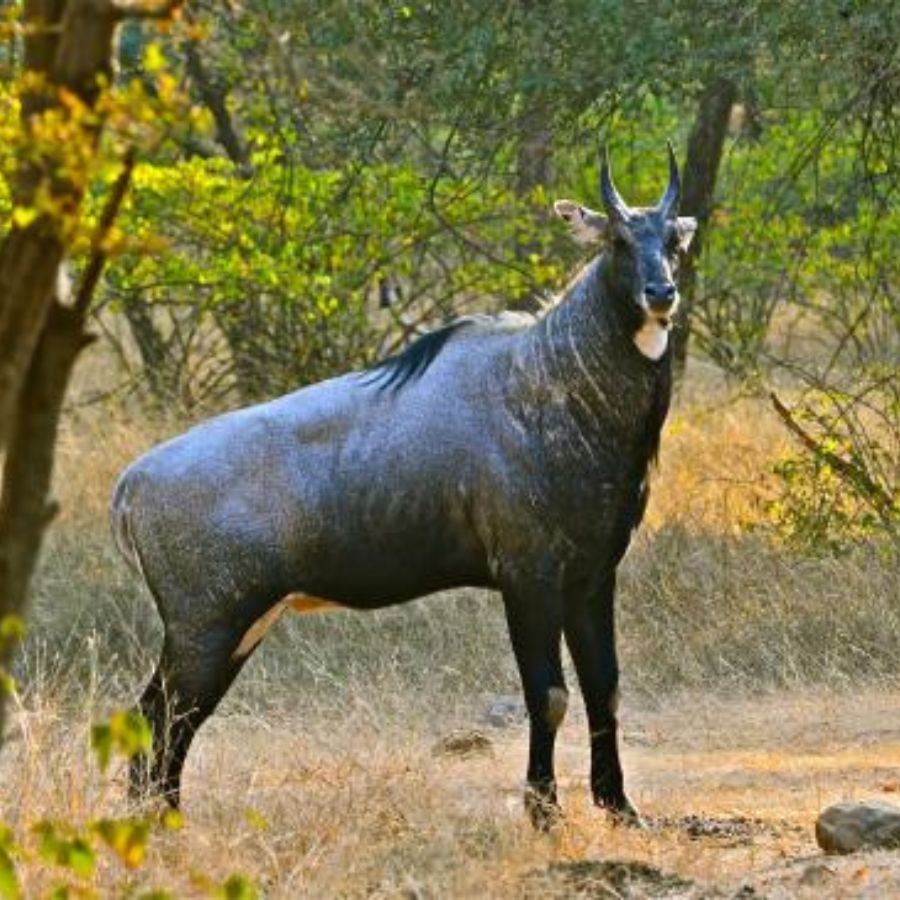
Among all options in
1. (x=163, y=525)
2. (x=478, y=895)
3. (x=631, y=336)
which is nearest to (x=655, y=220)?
(x=631, y=336)

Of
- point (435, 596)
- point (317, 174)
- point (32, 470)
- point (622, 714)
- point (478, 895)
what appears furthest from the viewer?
point (317, 174)

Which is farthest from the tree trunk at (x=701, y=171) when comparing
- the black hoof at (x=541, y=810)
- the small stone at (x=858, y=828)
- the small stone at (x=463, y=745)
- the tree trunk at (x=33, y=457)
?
the tree trunk at (x=33, y=457)

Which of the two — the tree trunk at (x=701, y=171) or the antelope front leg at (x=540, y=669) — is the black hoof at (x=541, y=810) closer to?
the antelope front leg at (x=540, y=669)

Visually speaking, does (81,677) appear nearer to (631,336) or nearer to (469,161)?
(469,161)

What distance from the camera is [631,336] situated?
834 cm

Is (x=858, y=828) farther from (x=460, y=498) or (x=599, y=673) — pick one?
(x=460, y=498)

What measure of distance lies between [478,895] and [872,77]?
17.5 feet

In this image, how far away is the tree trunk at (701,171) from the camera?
15055 mm

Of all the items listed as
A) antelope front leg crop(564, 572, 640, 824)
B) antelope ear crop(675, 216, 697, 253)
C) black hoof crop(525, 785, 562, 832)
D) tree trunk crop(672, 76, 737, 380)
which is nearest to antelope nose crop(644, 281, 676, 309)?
antelope ear crop(675, 216, 697, 253)

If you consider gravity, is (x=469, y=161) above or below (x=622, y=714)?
above

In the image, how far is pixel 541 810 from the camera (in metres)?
7.99

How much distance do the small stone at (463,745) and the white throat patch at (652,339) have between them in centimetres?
209

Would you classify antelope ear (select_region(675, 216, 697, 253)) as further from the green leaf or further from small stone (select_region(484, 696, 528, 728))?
the green leaf

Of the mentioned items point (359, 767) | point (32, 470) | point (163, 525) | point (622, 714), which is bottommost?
point (622, 714)
